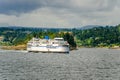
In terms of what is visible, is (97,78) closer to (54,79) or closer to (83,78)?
(83,78)

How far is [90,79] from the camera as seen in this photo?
3529 inches

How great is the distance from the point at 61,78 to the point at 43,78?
4355mm

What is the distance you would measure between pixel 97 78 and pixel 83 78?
10.9ft

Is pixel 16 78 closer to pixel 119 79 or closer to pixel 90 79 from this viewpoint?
pixel 90 79

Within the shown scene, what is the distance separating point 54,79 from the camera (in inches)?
3484

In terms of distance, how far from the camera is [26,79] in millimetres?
86625

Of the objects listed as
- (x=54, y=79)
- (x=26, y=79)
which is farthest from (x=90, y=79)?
(x=26, y=79)

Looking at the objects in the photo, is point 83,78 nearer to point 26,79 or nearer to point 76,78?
point 76,78

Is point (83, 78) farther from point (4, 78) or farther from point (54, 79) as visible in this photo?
point (4, 78)

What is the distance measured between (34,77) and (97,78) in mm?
14879

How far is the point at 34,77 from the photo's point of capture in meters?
91.3

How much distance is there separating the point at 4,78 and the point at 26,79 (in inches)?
210

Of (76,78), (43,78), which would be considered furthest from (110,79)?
(43,78)

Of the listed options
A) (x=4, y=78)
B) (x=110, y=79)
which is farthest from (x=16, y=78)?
(x=110, y=79)
